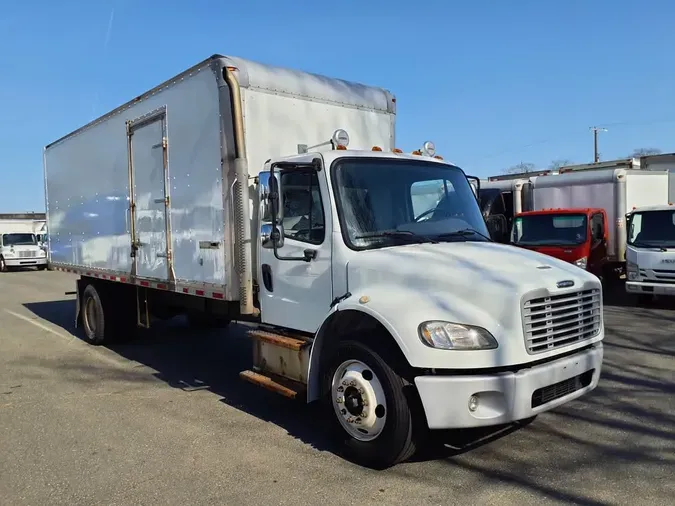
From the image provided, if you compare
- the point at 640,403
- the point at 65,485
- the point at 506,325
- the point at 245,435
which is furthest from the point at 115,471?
the point at 640,403

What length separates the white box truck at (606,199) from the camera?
45.8 ft

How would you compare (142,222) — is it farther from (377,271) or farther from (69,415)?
(377,271)

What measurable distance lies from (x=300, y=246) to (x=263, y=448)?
68.8 inches

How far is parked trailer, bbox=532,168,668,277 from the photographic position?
1444cm

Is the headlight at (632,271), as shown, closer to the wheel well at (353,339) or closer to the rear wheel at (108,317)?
the wheel well at (353,339)

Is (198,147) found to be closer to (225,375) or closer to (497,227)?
(225,375)

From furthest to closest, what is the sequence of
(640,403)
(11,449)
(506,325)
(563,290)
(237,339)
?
(237,339), (640,403), (11,449), (563,290), (506,325)

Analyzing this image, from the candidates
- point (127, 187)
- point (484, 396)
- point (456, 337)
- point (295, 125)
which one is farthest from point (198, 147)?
point (484, 396)

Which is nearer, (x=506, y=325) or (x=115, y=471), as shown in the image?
(x=506, y=325)

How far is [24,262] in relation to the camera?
30609mm

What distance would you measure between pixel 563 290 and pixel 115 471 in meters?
3.68

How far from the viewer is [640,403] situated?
592 centimetres

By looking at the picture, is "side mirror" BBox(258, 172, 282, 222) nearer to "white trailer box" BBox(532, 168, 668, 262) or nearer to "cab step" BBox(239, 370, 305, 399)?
"cab step" BBox(239, 370, 305, 399)

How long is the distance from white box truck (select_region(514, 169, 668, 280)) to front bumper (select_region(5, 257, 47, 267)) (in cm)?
2603
